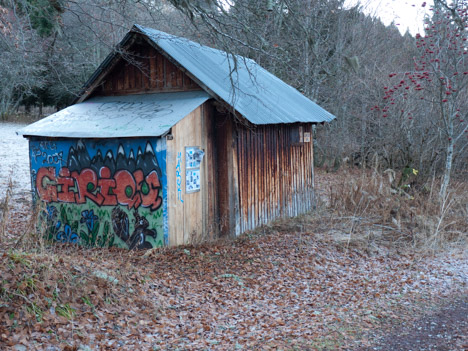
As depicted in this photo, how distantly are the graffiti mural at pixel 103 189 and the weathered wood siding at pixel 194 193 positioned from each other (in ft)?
0.88

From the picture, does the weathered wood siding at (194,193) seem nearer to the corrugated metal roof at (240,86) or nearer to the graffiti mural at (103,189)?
the graffiti mural at (103,189)

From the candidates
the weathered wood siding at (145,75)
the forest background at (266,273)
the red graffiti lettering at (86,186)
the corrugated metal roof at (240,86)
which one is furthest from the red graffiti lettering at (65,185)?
the corrugated metal roof at (240,86)

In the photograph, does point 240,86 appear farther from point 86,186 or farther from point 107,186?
point 86,186

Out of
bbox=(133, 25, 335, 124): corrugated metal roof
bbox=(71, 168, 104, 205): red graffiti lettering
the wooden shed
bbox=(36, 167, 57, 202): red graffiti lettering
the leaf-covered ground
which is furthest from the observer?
bbox=(36, 167, 57, 202): red graffiti lettering

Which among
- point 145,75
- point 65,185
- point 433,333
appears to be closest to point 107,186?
point 65,185

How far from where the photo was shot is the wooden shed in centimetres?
930

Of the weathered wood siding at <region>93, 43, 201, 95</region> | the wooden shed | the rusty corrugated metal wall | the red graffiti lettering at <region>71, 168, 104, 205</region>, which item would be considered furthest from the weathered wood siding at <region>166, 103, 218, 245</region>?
the red graffiti lettering at <region>71, 168, 104, 205</region>

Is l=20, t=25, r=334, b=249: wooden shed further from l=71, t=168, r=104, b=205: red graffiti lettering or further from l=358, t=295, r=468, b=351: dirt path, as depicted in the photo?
l=358, t=295, r=468, b=351: dirt path

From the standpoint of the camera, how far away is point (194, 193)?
10039mm

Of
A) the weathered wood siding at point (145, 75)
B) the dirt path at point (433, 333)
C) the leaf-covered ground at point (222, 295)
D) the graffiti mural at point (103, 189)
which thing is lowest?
the dirt path at point (433, 333)

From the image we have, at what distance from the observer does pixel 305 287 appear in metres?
8.13

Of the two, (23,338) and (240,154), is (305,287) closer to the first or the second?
(240,154)

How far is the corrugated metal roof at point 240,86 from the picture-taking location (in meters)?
10.1

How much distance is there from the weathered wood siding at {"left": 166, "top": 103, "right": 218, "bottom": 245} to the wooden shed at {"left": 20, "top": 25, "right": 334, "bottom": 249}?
0.02 metres
